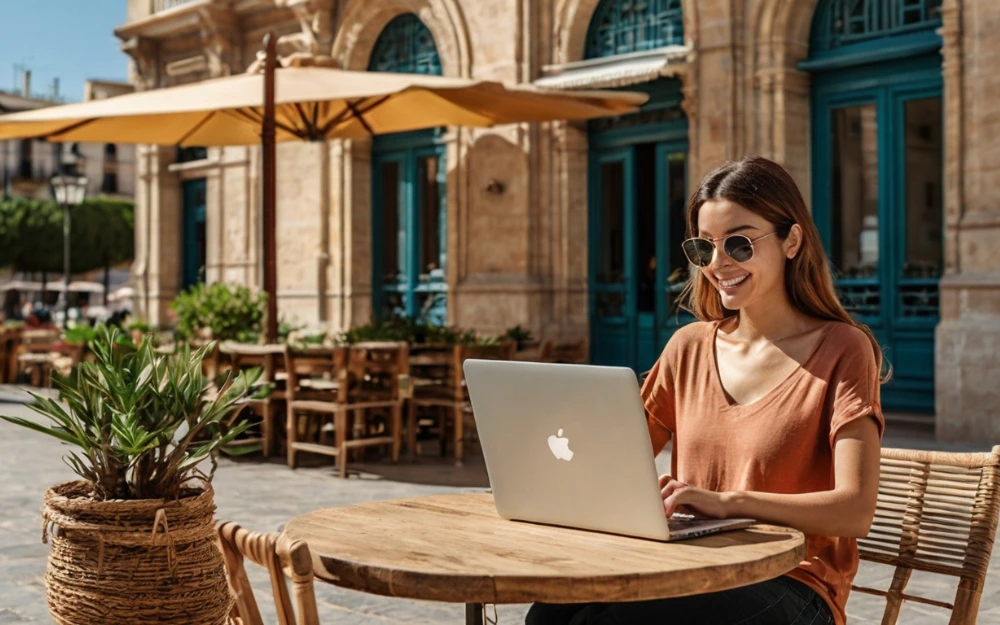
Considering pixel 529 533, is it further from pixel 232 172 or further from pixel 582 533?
pixel 232 172

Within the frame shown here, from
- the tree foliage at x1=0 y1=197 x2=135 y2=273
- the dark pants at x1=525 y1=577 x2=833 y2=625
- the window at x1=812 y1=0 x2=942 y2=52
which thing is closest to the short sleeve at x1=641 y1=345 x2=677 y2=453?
the dark pants at x1=525 y1=577 x2=833 y2=625

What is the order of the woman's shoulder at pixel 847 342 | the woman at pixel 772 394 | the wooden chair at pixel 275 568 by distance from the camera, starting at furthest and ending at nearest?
the woman's shoulder at pixel 847 342
the woman at pixel 772 394
the wooden chair at pixel 275 568

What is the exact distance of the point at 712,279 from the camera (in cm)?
291

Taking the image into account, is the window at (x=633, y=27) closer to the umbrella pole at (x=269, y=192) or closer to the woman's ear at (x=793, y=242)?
the umbrella pole at (x=269, y=192)

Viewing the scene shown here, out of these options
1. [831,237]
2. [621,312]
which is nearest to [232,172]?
[621,312]

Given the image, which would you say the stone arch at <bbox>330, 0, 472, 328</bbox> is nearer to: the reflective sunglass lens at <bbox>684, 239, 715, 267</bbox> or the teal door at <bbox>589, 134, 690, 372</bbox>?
the teal door at <bbox>589, 134, 690, 372</bbox>

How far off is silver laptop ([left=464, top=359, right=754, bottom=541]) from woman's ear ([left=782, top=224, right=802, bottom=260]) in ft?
2.16

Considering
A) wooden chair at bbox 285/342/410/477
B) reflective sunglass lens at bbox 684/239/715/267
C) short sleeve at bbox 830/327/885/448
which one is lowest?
wooden chair at bbox 285/342/410/477

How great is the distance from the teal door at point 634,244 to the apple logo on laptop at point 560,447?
981 cm

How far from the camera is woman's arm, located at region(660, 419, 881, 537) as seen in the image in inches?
100

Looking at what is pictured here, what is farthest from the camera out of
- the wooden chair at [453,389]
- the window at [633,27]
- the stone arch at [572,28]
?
the stone arch at [572,28]

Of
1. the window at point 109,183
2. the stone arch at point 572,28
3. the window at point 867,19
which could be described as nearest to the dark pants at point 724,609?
the window at point 867,19

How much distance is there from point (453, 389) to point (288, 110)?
10.3 ft

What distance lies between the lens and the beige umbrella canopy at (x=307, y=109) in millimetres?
9453
